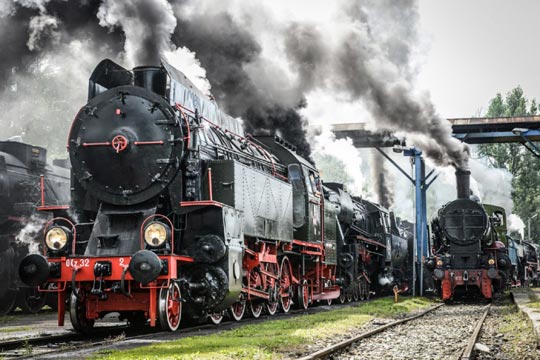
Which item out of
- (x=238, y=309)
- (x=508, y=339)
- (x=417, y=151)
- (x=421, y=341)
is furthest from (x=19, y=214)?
(x=417, y=151)

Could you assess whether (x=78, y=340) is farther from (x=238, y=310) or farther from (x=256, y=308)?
(x=256, y=308)

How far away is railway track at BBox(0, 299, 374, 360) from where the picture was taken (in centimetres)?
847

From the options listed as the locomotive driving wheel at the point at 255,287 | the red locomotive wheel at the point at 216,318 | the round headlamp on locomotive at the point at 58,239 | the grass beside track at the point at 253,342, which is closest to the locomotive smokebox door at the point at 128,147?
the round headlamp on locomotive at the point at 58,239

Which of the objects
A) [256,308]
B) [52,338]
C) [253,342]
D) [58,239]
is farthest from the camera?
[256,308]

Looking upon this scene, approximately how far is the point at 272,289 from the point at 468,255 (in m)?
8.07

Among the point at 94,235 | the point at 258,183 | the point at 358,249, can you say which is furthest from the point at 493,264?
the point at 94,235

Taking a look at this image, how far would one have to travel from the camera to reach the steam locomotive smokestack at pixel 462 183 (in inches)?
846

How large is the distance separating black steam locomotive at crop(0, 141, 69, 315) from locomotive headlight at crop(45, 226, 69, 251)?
5.05 meters

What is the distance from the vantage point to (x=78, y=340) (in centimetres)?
1012

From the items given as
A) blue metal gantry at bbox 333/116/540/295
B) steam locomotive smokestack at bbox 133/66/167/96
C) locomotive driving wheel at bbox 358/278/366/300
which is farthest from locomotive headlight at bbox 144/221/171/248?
blue metal gantry at bbox 333/116/540/295

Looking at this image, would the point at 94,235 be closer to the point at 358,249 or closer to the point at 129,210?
the point at 129,210

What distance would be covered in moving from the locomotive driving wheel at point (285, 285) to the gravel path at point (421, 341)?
2842mm

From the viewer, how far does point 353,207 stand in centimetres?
2162

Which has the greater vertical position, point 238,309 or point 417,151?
point 417,151
